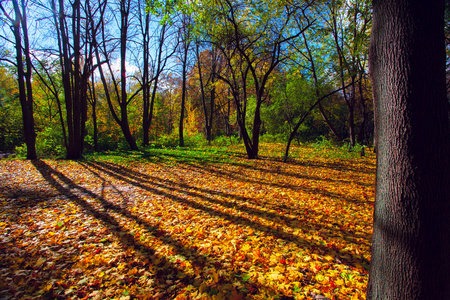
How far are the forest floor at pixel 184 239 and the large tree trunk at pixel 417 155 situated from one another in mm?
950

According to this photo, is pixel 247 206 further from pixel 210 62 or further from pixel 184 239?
pixel 210 62

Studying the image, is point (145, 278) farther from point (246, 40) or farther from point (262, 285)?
point (246, 40)

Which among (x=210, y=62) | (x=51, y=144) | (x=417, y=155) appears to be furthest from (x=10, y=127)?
(x=417, y=155)

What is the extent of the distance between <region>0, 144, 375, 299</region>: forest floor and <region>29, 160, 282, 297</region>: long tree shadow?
19 mm

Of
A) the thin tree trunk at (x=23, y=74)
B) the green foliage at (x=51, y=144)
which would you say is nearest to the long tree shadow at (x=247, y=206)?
the thin tree trunk at (x=23, y=74)

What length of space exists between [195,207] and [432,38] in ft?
15.7

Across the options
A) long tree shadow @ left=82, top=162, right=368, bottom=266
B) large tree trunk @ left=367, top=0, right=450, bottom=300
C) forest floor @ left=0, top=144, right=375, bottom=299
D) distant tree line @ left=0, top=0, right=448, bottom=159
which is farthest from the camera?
distant tree line @ left=0, top=0, right=448, bottom=159

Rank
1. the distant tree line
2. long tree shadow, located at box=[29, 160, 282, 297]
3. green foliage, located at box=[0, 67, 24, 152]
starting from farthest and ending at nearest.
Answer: green foliage, located at box=[0, 67, 24, 152], the distant tree line, long tree shadow, located at box=[29, 160, 282, 297]

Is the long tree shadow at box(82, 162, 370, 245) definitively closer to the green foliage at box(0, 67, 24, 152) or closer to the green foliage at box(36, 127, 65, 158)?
the green foliage at box(36, 127, 65, 158)

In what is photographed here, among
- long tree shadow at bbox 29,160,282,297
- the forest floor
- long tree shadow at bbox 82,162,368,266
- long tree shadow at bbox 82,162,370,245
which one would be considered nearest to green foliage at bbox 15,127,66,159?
long tree shadow at bbox 82,162,368,266

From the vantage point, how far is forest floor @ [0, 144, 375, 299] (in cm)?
249

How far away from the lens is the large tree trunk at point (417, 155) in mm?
1519

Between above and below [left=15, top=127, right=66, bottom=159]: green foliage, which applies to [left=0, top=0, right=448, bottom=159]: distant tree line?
above

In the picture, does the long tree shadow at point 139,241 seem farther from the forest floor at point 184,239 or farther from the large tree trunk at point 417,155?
the large tree trunk at point 417,155
